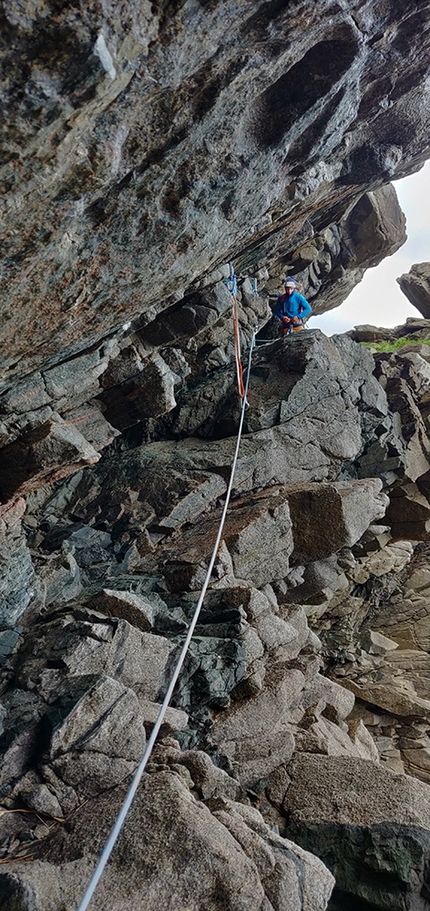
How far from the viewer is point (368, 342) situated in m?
33.0

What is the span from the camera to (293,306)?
21781 mm

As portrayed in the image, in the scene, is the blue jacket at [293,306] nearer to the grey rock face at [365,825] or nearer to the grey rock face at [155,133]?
the grey rock face at [155,133]

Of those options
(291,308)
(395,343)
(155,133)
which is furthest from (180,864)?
(395,343)

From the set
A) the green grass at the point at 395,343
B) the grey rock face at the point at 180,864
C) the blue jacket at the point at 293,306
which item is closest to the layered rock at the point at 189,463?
the grey rock face at the point at 180,864

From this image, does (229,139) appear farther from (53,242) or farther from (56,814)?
(56,814)

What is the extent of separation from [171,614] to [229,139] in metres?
9.73

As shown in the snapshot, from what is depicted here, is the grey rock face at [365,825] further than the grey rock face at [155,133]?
Yes

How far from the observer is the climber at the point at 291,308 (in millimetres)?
21578

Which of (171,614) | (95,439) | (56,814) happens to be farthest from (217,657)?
(95,439)

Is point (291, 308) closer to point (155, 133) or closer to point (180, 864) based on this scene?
point (155, 133)

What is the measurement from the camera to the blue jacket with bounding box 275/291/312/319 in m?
21.7

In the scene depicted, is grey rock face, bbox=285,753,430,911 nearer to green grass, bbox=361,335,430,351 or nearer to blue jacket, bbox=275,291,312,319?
blue jacket, bbox=275,291,312,319

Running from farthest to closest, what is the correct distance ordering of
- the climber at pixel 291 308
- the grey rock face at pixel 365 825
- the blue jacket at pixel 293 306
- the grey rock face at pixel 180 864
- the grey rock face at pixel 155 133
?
the blue jacket at pixel 293 306 → the climber at pixel 291 308 → the grey rock face at pixel 365 825 → the grey rock face at pixel 180 864 → the grey rock face at pixel 155 133

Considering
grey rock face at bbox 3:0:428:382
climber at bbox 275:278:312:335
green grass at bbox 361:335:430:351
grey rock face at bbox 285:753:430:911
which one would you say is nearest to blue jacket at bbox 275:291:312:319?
climber at bbox 275:278:312:335
